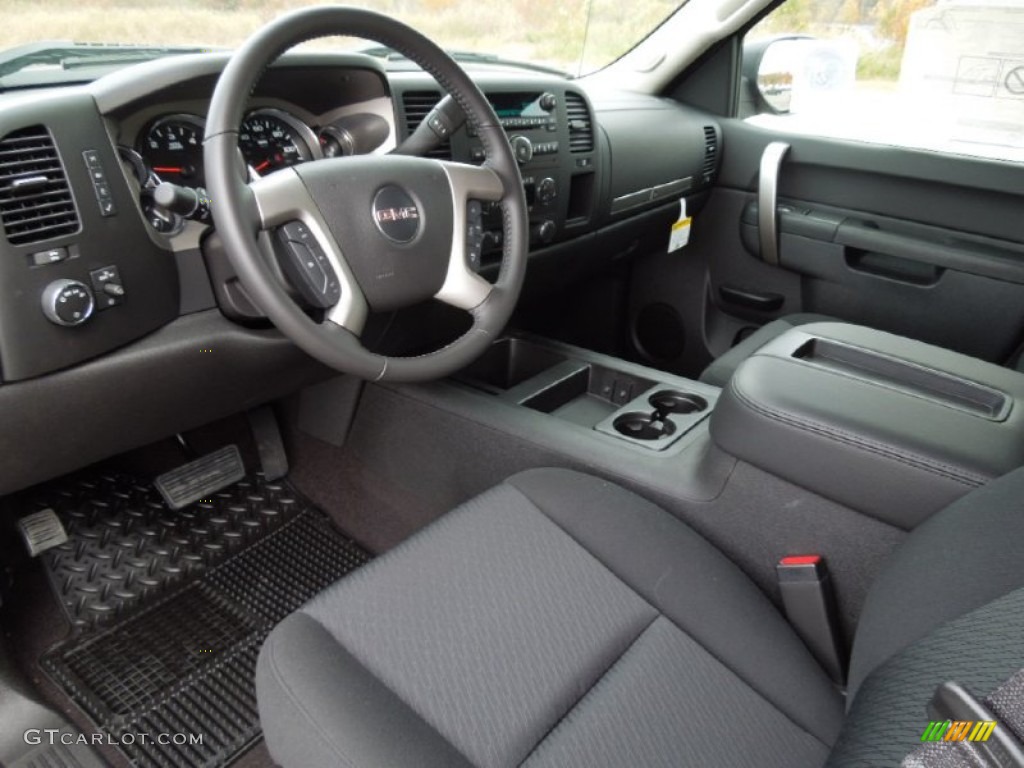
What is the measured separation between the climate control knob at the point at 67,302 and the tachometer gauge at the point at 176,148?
23 cm

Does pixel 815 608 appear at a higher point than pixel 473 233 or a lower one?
lower

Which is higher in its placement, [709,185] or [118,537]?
[709,185]

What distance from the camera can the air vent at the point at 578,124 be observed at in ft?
5.96

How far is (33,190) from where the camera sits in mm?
962

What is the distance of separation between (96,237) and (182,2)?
1.40ft

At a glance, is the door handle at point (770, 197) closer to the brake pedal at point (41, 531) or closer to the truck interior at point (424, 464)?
the truck interior at point (424, 464)

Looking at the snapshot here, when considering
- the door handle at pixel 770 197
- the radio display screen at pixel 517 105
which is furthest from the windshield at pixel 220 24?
the door handle at pixel 770 197

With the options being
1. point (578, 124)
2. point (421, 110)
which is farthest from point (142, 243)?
point (578, 124)

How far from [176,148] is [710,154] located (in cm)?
155

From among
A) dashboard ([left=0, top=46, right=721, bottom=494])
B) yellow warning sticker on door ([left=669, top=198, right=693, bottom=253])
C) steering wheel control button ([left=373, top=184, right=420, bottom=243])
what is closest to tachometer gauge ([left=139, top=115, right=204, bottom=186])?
dashboard ([left=0, top=46, right=721, bottom=494])

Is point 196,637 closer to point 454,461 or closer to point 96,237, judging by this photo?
point 454,461

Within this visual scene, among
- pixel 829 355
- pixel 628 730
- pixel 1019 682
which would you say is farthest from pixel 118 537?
pixel 1019 682

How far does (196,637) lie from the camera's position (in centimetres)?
147

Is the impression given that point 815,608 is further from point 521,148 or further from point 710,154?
point 710,154
